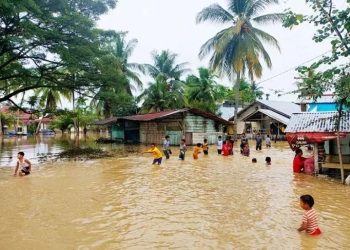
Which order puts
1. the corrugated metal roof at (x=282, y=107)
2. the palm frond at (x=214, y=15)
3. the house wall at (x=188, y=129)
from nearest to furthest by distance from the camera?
1. the house wall at (x=188, y=129)
2. the palm frond at (x=214, y=15)
3. the corrugated metal roof at (x=282, y=107)

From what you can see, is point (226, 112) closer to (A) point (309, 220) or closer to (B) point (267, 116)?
(B) point (267, 116)

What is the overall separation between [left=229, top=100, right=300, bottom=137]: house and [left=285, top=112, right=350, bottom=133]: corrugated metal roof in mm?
19237

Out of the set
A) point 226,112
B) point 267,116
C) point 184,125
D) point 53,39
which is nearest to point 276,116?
point 267,116

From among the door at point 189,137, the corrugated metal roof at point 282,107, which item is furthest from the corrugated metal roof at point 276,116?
the door at point 189,137

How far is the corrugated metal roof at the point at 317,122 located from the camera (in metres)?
10.8

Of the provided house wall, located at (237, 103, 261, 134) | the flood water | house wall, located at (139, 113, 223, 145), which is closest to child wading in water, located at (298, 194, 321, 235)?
the flood water

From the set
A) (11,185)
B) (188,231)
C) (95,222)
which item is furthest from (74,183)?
(188,231)

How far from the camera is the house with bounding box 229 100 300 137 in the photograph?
32719 mm

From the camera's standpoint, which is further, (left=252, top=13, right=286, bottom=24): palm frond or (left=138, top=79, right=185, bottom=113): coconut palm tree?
(left=138, top=79, right=185, bottom=113): coconut palm tree

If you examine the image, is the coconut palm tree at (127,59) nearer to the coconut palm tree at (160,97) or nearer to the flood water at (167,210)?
the coconut palm tree at (160,97)

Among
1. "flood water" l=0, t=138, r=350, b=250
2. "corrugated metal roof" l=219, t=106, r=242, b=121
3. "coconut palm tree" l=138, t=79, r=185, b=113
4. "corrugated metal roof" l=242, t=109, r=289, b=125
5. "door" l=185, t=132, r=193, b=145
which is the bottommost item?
"flood water" l=0, t=138, r=350, b=250

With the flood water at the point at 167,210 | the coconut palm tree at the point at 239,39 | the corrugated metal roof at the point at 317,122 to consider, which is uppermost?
the coconut palm tree at the point at 239,39

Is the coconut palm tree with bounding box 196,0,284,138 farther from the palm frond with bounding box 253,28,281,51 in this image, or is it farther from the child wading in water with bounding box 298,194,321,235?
the child wading in water with bounding box 298,194,321,235

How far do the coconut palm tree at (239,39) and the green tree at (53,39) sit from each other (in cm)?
1351
